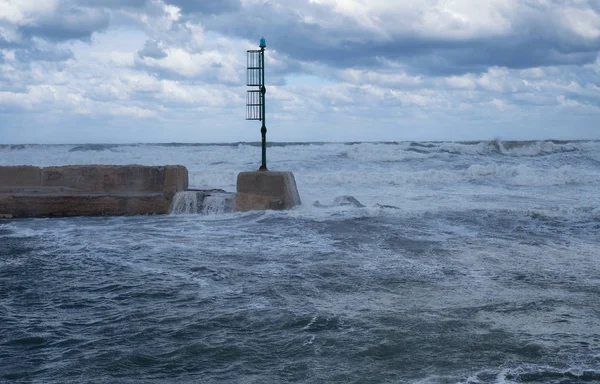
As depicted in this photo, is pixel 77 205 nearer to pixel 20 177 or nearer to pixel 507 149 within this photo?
pixel 20 177

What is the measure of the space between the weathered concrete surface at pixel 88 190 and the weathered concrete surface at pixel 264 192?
1483mm

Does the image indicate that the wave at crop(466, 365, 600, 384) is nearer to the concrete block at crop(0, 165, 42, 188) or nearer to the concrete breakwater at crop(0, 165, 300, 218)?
the concrete breakwater at crop(0, 165, 300, 218)

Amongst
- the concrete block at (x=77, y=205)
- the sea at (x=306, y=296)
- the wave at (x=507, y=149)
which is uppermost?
the wave at (x=507, y=149)

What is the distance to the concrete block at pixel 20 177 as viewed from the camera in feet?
44.2

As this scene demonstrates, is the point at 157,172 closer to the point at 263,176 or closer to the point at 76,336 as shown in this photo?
the point at 263,176

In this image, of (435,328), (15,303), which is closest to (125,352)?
(15,303)

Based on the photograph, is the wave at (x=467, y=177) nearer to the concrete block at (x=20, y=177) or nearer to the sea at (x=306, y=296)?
the sea at (x=306, y=296)

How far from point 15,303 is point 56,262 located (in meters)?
1.98

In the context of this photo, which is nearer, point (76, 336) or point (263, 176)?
point (76, 336)

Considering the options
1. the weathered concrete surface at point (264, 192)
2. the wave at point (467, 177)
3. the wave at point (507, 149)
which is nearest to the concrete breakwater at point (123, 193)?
the weathered concrete surface at point (264, 192)

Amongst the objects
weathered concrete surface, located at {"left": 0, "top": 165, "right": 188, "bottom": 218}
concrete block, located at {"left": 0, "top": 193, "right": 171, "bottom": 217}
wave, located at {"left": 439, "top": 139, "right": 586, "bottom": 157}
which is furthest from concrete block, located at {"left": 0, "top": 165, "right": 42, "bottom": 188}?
wave, located at {"left": 439, "top": 139, "right": 586, "bottom": 157}

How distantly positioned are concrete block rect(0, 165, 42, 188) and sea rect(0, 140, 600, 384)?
1.76m

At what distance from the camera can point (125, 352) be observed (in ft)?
15.1

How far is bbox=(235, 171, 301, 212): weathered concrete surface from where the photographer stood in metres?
12.5
